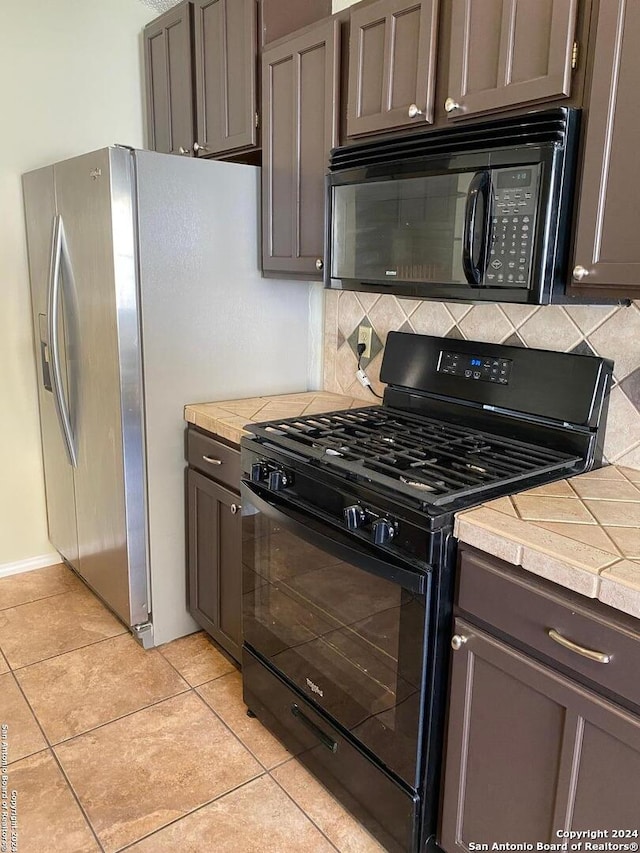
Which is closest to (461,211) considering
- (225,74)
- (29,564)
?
(225,74)

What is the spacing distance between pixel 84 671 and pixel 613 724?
1851mm

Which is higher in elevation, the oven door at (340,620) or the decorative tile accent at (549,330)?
the decorative tile accent at (549,330)

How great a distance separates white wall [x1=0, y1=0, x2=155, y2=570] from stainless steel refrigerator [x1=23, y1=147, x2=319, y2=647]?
0.76ft

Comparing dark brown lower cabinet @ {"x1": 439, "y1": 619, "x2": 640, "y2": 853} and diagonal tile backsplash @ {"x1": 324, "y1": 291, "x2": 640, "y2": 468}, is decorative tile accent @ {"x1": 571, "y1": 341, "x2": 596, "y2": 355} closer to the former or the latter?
diagonal tile backsplash @ {"x1": 324, "y1": 291, "x2": 640, "y2": 468}

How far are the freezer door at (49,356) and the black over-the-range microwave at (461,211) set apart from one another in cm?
120

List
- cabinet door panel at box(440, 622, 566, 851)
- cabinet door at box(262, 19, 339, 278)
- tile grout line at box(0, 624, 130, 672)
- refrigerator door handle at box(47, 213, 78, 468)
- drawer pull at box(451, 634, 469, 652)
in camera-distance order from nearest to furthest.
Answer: cabinet door panel at box(440, 622, 566, 851), drawer pull at box(451, 634, 469, 652), cabinet door at box(262, 19, 339, 278), tile grout line at box(0, 624, 130, 672), refrigerator door handle at box(47, 213, 78, 468)

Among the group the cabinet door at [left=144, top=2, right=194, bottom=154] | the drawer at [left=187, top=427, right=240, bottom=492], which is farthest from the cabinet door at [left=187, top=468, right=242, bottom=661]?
the cabinet door at [left=144, top=2, right=194, bottom=154]

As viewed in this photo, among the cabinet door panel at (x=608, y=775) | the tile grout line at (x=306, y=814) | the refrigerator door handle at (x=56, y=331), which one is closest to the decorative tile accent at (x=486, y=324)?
the cabinet door panel at (x=608, y=775)

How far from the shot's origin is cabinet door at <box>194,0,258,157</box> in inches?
88.4

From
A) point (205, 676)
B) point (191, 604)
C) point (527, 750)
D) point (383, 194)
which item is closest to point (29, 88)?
point (383, 194)

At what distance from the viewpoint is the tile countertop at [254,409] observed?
2.10 m

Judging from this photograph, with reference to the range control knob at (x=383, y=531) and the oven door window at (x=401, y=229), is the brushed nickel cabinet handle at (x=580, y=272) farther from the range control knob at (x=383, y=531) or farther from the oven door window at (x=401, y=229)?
the range control knob at (x=383, y=531)

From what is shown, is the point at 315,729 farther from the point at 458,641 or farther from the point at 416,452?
the point at 416,452

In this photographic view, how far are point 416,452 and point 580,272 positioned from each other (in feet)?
1.90
